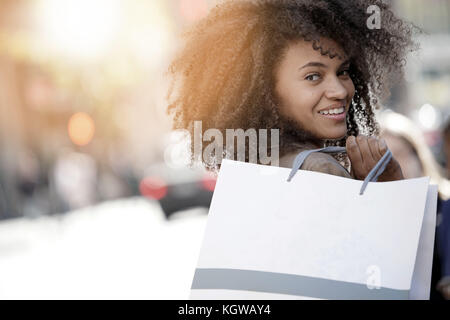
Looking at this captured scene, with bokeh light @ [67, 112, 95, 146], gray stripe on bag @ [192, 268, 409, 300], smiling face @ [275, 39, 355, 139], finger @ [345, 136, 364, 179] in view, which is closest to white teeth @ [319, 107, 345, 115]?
smiling face @ [275, 39, 355, 139]

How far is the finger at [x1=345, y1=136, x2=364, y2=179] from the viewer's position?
1809mm

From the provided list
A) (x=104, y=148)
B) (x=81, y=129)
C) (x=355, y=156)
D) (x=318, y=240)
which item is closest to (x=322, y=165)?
(x=355, y=156)

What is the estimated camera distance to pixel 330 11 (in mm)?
1922

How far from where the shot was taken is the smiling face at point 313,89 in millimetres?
1892

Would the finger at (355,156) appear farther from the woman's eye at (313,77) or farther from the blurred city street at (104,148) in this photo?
the blurred city street at (104,148)

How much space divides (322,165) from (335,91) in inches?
9.3

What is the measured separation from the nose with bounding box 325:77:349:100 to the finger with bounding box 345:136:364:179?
138 mm

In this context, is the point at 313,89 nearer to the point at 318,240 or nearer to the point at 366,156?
the point at 366,156

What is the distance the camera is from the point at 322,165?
1.77 metres

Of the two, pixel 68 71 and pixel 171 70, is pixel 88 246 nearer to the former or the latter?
pixel 171 70

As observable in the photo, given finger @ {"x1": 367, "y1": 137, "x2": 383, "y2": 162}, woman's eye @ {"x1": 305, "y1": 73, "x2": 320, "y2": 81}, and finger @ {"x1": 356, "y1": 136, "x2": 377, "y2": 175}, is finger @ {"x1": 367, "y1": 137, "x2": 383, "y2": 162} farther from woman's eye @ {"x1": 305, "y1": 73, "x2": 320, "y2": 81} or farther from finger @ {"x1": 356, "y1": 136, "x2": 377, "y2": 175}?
woman's eye @ {"x1": 305, "y1": 73, "x2": 320, "y2": 81}

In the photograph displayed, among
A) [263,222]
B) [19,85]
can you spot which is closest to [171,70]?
[263,222]

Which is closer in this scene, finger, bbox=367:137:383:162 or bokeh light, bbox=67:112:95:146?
finger, bbox=367:137:383:162

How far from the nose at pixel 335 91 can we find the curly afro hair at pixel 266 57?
85 millimetres
